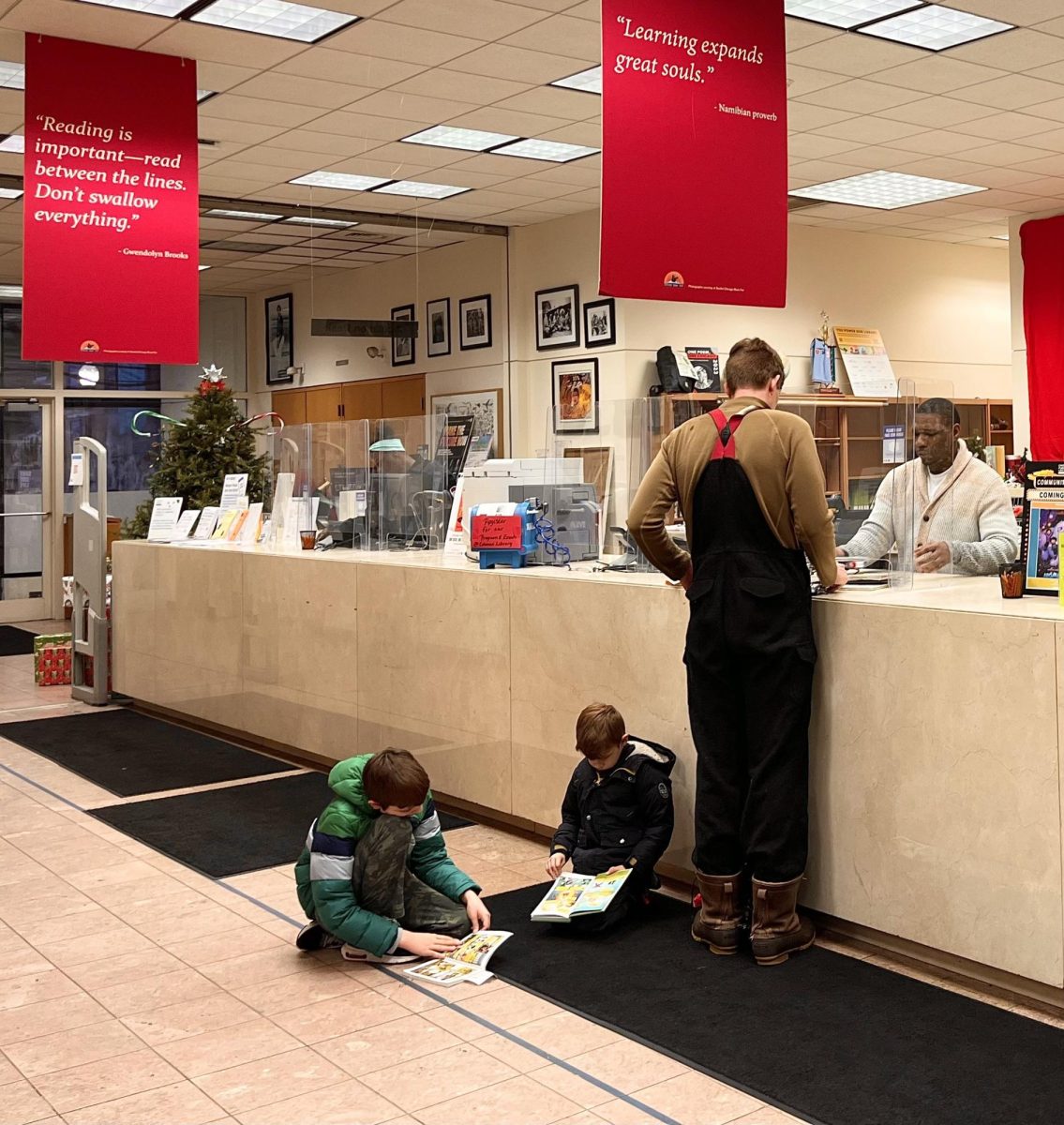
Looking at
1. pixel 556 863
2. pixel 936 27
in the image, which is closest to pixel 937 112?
pixel 936 27

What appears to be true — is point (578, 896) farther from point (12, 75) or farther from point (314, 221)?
point (314, 221)

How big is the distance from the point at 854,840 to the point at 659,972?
661mm

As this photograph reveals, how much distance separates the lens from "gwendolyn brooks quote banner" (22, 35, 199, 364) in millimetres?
5820

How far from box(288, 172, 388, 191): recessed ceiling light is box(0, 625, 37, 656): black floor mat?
181 inches

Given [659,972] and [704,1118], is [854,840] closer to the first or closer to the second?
[659,972]

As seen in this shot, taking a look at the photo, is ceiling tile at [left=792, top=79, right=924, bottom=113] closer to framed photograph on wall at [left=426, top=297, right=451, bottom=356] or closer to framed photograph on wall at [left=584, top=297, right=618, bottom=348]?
framed photograph on wall at [left=584, top=297, right=618, bottom=348]

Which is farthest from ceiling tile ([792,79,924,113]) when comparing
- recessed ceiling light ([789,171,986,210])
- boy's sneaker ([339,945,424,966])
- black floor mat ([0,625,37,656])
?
black floor mat ([0,625,37,656])

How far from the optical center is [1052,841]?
326 centimetres

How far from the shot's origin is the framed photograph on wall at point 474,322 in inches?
446

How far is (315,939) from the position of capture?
3.97 metres

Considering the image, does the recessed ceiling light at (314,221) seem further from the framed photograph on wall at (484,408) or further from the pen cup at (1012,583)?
the pen cup at (1012,583)

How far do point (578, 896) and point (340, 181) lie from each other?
665 cm

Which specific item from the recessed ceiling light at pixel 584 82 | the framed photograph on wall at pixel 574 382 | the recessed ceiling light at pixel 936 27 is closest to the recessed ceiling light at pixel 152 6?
the recessed ceiling light at pixel 584 82

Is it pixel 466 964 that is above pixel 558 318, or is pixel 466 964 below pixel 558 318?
below
